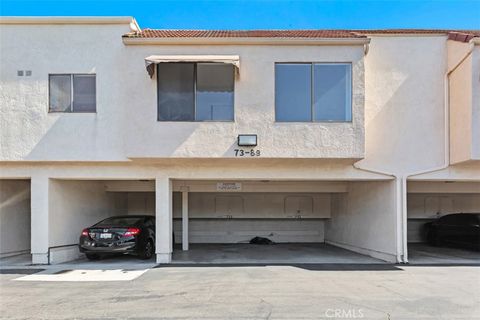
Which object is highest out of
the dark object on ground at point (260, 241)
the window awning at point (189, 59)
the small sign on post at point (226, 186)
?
the window awning at point (189, 59)

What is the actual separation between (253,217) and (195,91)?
26.8 ft

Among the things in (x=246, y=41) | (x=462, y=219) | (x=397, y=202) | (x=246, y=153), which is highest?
(x=246, y=41)

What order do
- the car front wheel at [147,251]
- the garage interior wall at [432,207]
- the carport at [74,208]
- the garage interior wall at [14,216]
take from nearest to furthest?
the carport at [74,208] → the car front wheel at [147,251] → the garage interior wall at [14,216] → the garage interior wall at [432,207]

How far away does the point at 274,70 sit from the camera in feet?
31.5

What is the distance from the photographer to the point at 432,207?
54.0ft

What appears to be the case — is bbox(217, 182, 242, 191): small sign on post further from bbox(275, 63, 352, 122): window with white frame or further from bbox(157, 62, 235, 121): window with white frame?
bbox(275, 63, 352, 122): window with white frame

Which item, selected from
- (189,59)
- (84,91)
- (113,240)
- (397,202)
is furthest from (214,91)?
(397,202)

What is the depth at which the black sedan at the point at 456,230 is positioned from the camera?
1299 cm

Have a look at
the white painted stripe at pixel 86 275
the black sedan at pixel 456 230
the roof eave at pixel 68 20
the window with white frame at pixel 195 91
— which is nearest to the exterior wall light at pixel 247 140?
the window with white frame at pixel 195 91

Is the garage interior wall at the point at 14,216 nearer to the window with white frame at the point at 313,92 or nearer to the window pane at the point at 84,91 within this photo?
the window pane at the point at 84,91

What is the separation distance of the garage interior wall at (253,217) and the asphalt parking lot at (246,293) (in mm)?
6587

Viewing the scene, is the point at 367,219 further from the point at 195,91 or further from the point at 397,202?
the point at 195,91

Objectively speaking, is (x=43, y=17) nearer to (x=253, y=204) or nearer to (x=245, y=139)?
(x=245, y=139)

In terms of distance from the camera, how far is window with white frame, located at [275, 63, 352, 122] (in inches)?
378
